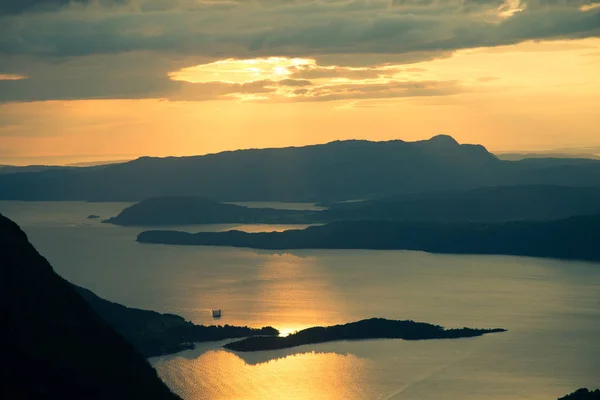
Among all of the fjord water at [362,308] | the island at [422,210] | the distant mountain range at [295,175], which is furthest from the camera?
the distant mountain range at [295,175]

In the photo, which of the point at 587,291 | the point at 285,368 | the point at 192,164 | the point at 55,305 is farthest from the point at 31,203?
the point at 55,305

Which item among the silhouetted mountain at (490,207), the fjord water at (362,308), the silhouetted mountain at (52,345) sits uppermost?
the silhouetted mountain at (490,207)

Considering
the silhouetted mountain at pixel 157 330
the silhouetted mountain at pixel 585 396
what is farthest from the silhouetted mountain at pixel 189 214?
the silhouetted mountain at pixel 585 396

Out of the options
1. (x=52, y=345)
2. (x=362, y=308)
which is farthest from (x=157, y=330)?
(x=52, y=345)

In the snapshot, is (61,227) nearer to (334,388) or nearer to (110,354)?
(334,388)

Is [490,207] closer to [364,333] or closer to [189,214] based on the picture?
[189,214]

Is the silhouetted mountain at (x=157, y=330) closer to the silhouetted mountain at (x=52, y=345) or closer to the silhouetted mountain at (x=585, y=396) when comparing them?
the silhouetted mountain at (x=52, y=345)
